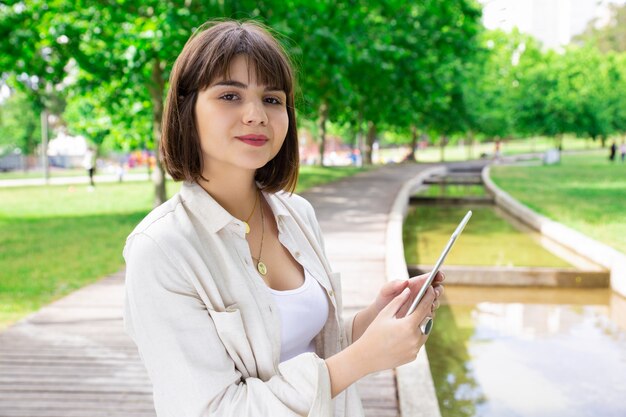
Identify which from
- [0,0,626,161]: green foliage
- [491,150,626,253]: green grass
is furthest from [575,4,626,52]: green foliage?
[0,0,626,161]: green foliage

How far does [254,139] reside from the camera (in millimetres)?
1670

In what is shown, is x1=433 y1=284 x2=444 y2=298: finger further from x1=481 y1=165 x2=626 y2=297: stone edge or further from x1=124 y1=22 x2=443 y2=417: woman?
x1=481 y1=165 x2=626 y2=297: stone edge

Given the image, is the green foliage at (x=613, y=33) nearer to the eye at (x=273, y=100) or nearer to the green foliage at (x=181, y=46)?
the green foliage at (x=181, y=46)

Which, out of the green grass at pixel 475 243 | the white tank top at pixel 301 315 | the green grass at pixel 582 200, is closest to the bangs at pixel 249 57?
the white tank top at pixel 301 315

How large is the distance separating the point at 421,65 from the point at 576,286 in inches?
390

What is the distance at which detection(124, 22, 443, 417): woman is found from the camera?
1468 millimetres

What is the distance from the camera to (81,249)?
9.74 metres

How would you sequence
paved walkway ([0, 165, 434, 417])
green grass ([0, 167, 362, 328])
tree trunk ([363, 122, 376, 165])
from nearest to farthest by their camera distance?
paved walkway ([0, 165, 434, 417]) → green grass ([0, 167, 362, 328]) → tree trunk ([363, 122, 376, 165])

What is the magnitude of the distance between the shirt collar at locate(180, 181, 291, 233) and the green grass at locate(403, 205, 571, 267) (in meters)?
8.73

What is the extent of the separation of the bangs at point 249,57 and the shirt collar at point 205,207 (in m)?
0.27

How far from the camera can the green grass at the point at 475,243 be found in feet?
34.1

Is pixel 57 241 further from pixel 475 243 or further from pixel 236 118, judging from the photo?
pixel 236 118

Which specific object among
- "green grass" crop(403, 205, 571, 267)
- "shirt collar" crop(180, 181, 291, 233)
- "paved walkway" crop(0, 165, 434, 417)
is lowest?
"green grass" crop(403, 205, 571, 267)

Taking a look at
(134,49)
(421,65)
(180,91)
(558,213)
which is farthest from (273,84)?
(421,65)
